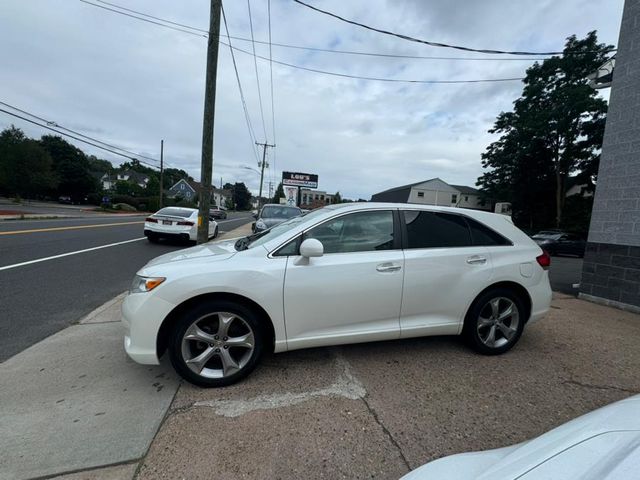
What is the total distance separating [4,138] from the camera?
4412cm

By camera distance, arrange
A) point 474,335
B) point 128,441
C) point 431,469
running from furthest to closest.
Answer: point 474,335
point 128,441
point 431,469

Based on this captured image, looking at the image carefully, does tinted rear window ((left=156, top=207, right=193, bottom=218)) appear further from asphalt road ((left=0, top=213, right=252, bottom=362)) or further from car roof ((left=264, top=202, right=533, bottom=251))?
car roof ((left=264, top=202, right=533, bottom=251))

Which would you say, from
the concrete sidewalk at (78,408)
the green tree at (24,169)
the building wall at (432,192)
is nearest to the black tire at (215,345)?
the concrete sidewalk at (78,408)

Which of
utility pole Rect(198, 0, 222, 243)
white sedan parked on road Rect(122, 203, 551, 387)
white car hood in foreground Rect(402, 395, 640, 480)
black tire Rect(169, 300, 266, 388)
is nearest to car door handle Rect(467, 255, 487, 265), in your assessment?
white sedan parked on road Rect(122, 203, 551, 387)

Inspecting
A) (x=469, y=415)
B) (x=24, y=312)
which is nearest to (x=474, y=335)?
(x=469, y=415)

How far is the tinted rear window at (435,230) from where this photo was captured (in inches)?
123

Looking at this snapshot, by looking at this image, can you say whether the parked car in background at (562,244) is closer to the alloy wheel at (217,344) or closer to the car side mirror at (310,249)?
the car side mirror at (310,249)

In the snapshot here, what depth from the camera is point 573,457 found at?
3.40ft

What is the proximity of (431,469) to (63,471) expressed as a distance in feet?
6.54

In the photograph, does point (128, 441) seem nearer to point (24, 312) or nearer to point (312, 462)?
point (312, 462)

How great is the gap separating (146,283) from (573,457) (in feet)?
8.91

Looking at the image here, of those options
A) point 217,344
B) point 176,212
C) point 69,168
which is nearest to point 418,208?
point 217,344

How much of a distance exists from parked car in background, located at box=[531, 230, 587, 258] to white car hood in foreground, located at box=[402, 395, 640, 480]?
17699 mm

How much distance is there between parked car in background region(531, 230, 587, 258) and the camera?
1595 centimetres
